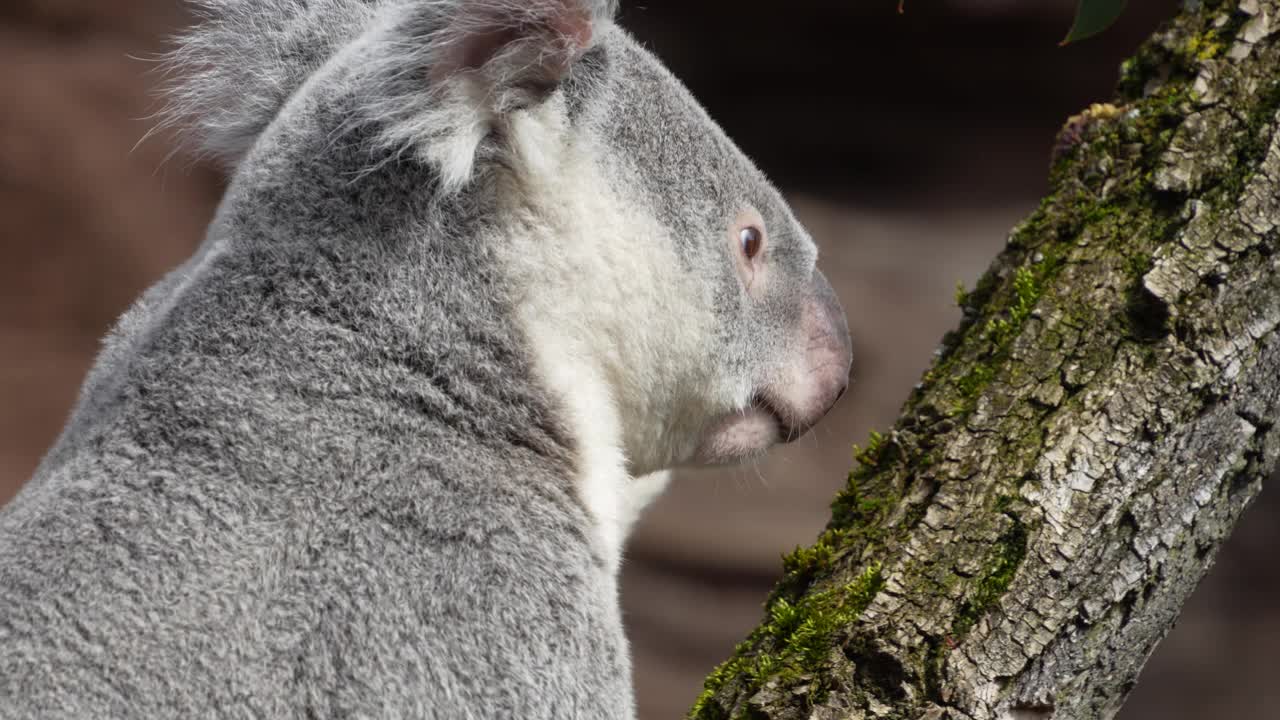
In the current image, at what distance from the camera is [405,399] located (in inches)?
57.6

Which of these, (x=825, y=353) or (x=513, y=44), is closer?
(x=513, y=44)

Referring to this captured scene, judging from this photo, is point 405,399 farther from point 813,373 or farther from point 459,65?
point 813,373

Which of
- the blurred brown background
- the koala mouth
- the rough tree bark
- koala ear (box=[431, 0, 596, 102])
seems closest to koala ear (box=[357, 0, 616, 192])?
koala ear (box=[431, 0, 596, 102])

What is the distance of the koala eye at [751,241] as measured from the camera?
1.85 metres

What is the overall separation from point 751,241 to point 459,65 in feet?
2.05

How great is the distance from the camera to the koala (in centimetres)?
128

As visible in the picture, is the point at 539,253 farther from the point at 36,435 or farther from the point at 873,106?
the point at 36,435

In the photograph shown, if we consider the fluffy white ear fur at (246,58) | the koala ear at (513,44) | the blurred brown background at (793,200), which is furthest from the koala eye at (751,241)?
the blurred brown background at (793,200)

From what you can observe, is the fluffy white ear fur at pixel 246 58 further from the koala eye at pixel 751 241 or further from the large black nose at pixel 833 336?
the large black nose at pixel 833 336

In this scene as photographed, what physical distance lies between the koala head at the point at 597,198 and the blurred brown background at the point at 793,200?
239 centimetres

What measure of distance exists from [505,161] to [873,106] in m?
3.24

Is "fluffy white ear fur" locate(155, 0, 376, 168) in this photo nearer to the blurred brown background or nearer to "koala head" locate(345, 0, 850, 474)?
"koala head" locate(345, 0, 850, 474)

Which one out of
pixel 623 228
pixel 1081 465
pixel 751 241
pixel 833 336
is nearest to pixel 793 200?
pixel 833 336

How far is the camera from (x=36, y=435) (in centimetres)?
435
